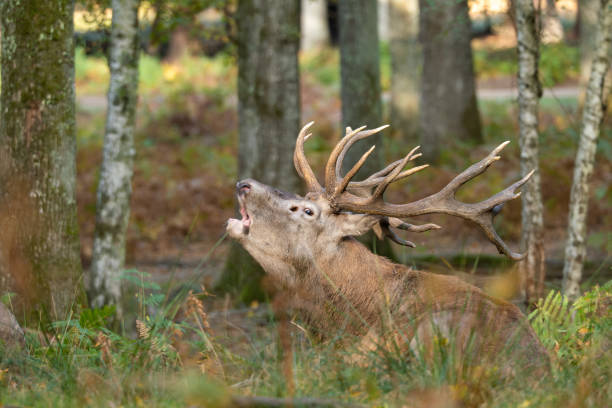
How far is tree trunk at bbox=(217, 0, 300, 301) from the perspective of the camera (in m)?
10.5

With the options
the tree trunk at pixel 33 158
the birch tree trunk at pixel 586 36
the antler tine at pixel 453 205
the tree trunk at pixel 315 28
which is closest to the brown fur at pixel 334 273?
the antler tine at pixel 453 205

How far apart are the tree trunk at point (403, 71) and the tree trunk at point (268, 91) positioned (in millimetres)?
9208

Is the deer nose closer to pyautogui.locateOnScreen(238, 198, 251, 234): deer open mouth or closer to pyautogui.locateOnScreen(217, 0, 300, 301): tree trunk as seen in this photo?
pyautogui.locateOnScreen(238, 198, 251, 234): deer open mouth

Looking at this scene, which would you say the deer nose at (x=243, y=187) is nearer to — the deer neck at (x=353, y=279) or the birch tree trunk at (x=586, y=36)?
the deer neck at (x=353, y=279)

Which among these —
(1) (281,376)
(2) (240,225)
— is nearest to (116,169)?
(2) (240,225)

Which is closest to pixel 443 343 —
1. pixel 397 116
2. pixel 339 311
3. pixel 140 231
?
pixel 339 311

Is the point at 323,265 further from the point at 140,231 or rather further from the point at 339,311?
the point at 140,231

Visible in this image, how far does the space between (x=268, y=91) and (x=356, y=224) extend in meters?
4.30

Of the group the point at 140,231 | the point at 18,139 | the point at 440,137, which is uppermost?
the point at 18,139

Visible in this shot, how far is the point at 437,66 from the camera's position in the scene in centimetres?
1809

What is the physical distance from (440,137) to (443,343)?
44.3 feet

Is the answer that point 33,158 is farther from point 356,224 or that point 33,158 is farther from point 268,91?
point 268,91

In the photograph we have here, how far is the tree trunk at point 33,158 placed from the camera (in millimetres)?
7270

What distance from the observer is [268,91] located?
1051 cm
